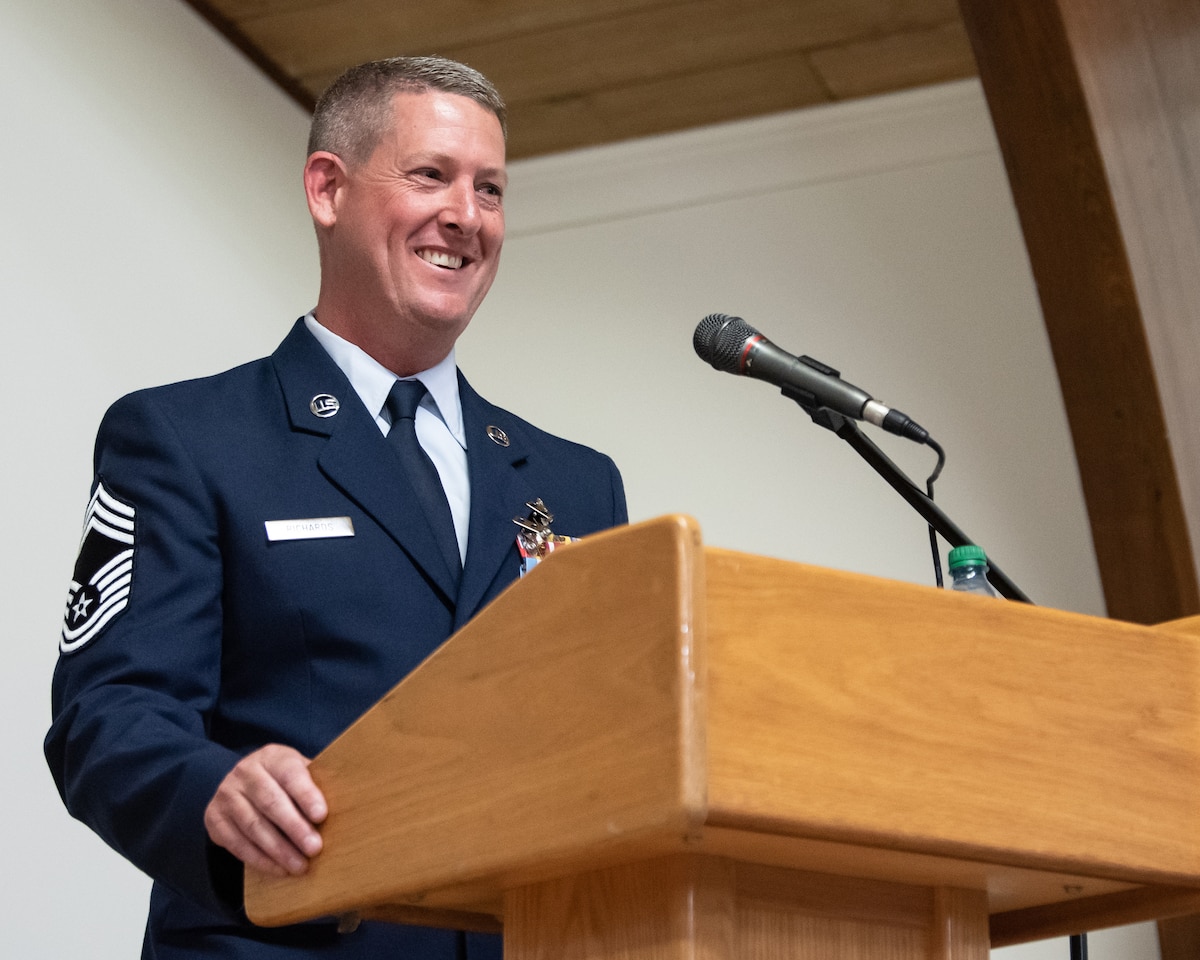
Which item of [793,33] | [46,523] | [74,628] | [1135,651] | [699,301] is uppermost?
[793,33]

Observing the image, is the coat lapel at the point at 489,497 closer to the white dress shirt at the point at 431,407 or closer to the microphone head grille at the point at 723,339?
the white dress shirt at the point at 431,407

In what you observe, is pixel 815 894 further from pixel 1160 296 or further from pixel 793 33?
pixel 793 33

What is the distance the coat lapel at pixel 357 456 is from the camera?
1562 mm

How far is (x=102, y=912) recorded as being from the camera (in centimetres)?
281

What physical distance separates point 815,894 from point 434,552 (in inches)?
25.1

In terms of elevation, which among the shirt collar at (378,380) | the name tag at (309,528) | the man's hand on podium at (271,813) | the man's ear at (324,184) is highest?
the man's ear at (324,184)

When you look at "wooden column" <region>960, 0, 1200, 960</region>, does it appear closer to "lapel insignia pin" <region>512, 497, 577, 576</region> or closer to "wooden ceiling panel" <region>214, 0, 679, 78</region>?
"wooden ceiling panel" <region>214, 0, 679, 78</region>

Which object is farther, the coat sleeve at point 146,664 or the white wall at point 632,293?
the white wall at point 632,293

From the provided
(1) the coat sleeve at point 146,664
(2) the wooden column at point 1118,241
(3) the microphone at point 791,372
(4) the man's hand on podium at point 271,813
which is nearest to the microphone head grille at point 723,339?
(3) the microphone at point 791,372

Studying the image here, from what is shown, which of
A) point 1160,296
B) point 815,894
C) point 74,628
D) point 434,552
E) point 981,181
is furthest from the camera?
point 981,181

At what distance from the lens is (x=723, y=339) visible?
1557 mm

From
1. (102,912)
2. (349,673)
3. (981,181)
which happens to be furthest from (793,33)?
(349,673)

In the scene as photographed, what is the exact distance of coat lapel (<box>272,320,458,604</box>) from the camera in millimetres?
1562

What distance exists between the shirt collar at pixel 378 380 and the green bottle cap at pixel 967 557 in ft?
2.03
